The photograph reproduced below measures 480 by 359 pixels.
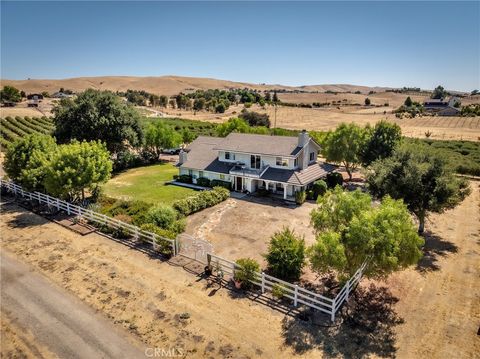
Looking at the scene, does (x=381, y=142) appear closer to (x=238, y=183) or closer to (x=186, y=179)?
(x=238, y=183)

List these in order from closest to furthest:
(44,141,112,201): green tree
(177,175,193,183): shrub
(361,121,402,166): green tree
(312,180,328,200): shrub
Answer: (44,141,112,201): green tree < (312,180,328,200): shrub < (361,121,402,166): green tree < (177,175,193,183): shrub

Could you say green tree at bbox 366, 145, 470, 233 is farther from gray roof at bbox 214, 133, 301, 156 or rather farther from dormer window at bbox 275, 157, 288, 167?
gray roof at bbox 214, 133, 301, 156

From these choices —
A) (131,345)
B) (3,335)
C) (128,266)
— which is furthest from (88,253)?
(131,345)

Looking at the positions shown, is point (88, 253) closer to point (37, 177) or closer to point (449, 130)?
point (37, 177)

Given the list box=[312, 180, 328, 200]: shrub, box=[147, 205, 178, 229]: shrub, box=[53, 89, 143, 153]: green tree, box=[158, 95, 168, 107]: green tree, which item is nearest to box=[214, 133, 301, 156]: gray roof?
box=[312, 180, 328, 200]: shrub

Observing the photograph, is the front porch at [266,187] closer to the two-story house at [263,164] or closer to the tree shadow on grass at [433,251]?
the two-story house at [263,164]

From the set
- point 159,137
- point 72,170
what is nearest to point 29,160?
point 72,170

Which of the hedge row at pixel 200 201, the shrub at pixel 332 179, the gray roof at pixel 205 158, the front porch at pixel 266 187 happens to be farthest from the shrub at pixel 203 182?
the shrub at pixel 332 179
